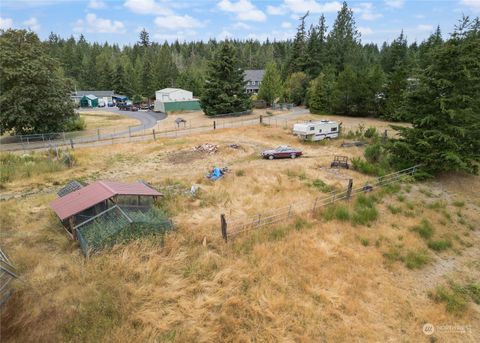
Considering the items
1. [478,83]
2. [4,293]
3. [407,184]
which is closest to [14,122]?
[4,293]

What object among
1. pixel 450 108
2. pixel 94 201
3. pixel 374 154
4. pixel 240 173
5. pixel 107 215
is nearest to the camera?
pixel 107 215

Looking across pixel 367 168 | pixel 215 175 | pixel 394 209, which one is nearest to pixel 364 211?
pixel 394 209

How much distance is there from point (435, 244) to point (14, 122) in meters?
38.0

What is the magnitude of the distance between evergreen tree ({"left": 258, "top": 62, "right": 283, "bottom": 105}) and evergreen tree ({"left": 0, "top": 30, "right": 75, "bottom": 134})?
3561 centimetres

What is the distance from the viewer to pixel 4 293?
8469mm

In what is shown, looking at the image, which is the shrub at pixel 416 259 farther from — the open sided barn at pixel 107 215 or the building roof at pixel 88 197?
the building roof at pixel 88 197

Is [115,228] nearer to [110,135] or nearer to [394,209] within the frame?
[394,209]

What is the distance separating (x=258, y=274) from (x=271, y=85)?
5149cm

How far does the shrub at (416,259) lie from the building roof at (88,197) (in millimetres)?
11411

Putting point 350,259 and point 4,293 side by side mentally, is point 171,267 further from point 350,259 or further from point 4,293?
point 350,259

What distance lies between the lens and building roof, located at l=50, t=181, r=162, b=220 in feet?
39.3

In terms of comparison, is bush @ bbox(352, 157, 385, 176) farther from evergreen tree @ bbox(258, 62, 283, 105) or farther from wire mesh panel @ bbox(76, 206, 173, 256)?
evergreen tree @ bbox(258, 62, 283, 105)

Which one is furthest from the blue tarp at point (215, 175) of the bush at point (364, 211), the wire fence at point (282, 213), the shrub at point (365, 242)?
the shrub at point (365, 242)

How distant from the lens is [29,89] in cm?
3020
